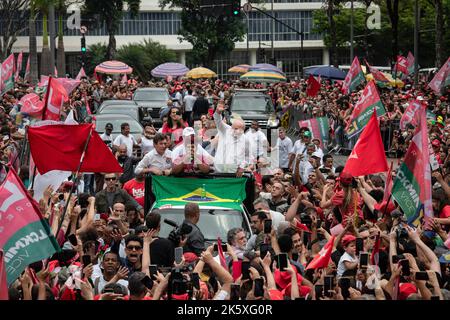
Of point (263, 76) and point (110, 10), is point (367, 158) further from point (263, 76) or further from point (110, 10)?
point (110, 10)

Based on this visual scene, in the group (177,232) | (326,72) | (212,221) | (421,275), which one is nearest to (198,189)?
(212,221)

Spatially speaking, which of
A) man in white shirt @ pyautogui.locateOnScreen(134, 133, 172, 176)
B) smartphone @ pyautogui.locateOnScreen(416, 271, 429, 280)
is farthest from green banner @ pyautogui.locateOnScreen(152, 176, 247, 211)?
smartphone @ pyautogui.locateOnScreen(416, 271, 429, 280)

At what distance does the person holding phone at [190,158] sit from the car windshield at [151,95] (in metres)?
24.4

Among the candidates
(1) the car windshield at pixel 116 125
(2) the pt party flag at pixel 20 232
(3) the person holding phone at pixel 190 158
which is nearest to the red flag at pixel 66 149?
(3) the person holding phone at pixel 190 158

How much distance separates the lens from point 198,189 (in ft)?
47.2

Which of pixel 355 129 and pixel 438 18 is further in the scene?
pixel 438 18

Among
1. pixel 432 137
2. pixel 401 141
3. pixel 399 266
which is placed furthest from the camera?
pixel 401 141

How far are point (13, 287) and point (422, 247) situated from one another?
10.3 ft

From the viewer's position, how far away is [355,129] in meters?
19.7

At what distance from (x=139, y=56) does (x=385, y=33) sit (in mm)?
20470

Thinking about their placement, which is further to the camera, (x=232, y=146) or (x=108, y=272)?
(x=232, y=146)

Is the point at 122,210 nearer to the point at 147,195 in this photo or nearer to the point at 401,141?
the point at 147,195

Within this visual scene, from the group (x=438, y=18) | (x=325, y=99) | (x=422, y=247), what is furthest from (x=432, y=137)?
(x=438, y=18)

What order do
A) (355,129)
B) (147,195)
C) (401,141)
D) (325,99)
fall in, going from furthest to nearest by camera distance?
(325,99) < (401,141) < (355,129) < (147,195)
